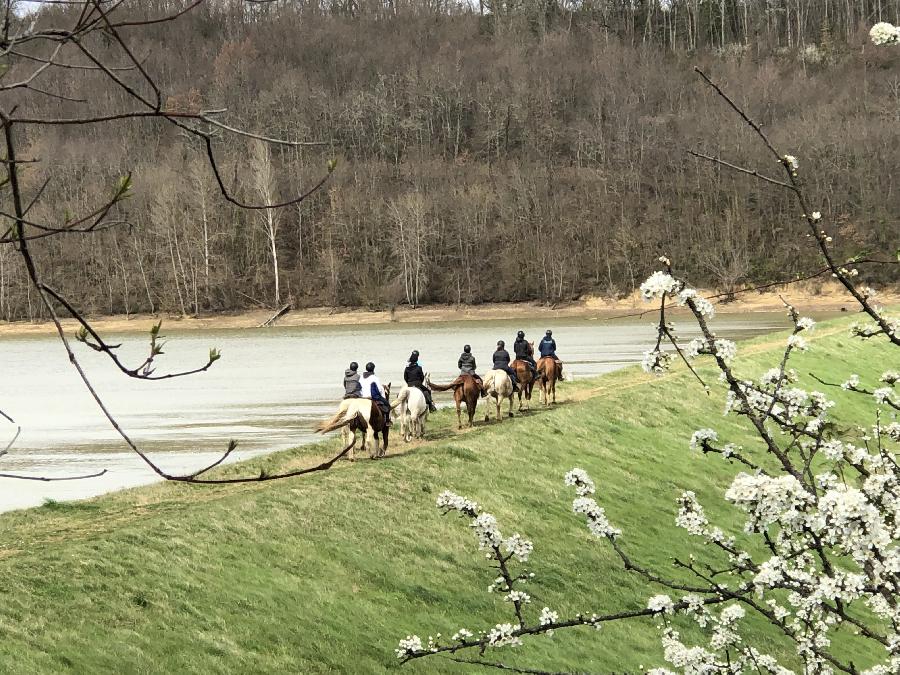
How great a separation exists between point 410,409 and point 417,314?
76.9m

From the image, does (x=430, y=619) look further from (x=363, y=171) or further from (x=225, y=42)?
(x=225, y=42)

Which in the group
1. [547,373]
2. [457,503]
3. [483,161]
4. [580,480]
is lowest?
[547,373]

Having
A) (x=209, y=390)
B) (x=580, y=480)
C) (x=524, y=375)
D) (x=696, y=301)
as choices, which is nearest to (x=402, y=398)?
(x=524, y=375)

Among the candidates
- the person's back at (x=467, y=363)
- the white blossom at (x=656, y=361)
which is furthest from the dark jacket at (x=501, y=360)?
the white blossom at (x=656, y=361)

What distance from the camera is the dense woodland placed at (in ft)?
354

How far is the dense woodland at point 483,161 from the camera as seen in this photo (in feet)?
354

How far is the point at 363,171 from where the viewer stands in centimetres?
13125

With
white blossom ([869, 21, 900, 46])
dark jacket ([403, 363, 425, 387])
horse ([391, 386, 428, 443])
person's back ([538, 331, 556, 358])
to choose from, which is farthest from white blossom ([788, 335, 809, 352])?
person's back ([538, 331, 556, 358])

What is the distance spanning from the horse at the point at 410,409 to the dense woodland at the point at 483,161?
61.2 m

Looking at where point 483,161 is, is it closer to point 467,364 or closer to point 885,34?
point 467,364

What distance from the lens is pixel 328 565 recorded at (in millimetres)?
13992

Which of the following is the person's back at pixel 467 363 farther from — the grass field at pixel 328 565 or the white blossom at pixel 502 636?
the white blossom at pixel 502 636

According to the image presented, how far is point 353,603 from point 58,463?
13193mm

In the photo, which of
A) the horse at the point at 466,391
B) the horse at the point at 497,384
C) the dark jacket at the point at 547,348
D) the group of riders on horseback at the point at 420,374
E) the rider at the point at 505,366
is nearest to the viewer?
the group of riders on horseback at the point at 420,374
